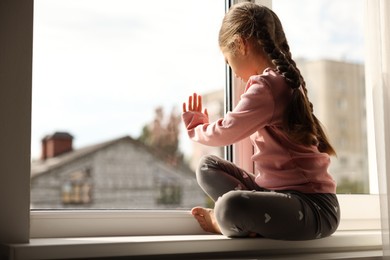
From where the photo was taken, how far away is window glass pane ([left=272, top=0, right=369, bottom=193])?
189cm

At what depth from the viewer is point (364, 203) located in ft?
5.89

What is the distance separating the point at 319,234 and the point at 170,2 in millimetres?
712

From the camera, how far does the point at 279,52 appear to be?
1.42 metres

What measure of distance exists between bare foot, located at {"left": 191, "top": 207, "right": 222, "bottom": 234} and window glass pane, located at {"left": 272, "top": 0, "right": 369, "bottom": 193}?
1.89 feet

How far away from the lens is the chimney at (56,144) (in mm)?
1396

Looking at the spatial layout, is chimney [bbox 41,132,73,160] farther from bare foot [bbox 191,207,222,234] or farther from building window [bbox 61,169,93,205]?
bare foot [bbox 191,207,222,234]

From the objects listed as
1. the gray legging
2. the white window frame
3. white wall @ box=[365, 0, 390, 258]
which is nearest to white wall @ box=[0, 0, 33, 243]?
the white window frame

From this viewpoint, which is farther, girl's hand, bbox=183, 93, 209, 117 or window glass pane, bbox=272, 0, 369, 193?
window glass pane, bbox=272, 0, 369, 193

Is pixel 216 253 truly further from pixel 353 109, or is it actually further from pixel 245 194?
pixel 353 109

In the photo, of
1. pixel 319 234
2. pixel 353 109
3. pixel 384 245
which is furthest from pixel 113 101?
pixel 353 109

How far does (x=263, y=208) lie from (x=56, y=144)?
1.63 feet

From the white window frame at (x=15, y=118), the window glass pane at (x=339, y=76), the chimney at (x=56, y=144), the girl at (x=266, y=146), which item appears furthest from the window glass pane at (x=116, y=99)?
the window glass pane at (x=339, y=76)

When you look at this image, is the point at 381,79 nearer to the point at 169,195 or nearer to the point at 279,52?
the point at 279,52

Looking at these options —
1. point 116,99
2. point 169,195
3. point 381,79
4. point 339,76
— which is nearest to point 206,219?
point 169,195
